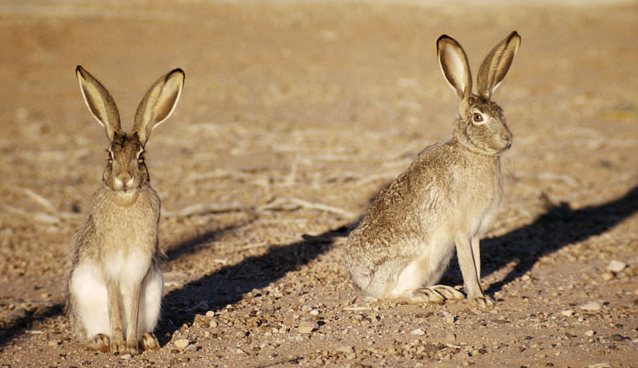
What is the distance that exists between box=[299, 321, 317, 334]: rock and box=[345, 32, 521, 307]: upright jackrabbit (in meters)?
0.53

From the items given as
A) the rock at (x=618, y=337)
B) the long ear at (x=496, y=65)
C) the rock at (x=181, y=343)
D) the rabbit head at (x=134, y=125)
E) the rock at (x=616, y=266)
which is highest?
the long ear at (x=496, y=65)

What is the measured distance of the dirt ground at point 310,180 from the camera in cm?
525

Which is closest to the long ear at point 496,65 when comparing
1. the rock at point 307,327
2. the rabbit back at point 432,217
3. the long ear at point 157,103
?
the rabbit back at point 432,217

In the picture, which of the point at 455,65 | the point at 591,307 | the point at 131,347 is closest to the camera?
the point at 131,347

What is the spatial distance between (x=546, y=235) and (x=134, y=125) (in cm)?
397

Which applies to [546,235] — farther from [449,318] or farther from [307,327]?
[307,327]

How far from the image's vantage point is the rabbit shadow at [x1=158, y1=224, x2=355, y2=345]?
5.80 metres

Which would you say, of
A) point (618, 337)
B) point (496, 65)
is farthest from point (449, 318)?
point (496, 65)

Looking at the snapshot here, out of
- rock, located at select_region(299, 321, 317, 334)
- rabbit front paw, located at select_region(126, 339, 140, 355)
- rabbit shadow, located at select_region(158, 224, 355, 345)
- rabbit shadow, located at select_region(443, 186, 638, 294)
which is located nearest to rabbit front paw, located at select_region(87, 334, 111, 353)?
rabbit front paw, located at select_region(126, 339, 140, 355)

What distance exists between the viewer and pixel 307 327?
210 inches

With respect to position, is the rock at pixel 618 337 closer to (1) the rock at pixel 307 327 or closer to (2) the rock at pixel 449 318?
(2) the rock at pixel 449 318

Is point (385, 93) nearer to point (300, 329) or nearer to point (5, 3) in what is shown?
point (300, 329)

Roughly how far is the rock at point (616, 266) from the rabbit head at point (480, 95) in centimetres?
147

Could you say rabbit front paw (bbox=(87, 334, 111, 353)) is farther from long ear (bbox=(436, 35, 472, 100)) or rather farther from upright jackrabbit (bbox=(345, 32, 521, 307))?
long ear (bbox=(436, 35, 472, 100))
